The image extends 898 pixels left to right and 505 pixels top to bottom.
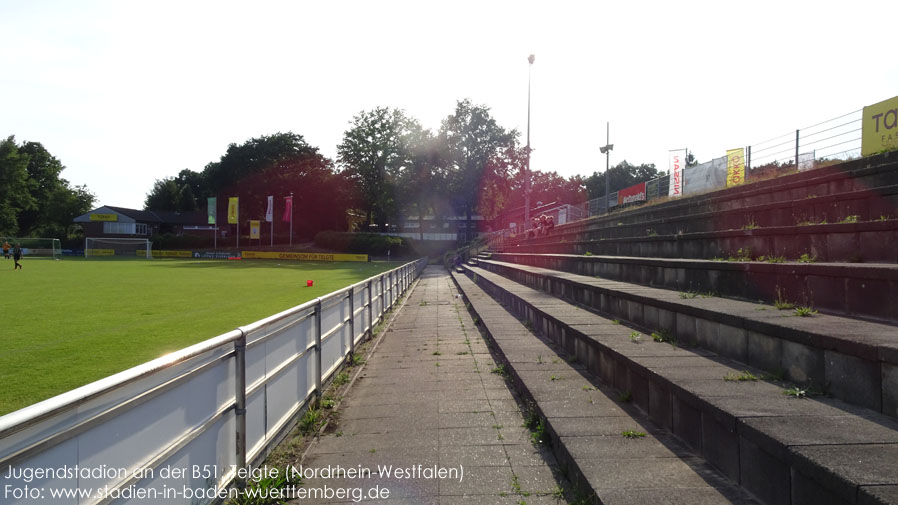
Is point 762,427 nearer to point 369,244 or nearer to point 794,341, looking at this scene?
point 794,341

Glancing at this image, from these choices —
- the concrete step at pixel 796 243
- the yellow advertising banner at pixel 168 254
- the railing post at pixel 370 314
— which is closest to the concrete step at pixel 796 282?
the concrete step at pixel 796 243

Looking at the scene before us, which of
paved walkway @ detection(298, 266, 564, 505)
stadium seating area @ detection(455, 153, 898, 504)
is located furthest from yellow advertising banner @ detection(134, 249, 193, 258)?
stadium seating area @ detection(455, 153, 898, 504)

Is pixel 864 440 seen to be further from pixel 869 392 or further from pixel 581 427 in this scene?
pixel 581 427

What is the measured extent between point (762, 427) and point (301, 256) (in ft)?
177

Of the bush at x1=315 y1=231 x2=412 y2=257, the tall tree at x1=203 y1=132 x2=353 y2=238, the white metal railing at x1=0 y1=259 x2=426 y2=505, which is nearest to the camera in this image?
the white metal railing at x1=0 y1=259 x2=426 y2=505

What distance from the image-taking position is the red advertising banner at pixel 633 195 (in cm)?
2436

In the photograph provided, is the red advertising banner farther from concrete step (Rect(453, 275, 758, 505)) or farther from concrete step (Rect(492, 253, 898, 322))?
concrete step (Rect(453, 275, 758, 505))

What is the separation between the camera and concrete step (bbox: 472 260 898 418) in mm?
2500

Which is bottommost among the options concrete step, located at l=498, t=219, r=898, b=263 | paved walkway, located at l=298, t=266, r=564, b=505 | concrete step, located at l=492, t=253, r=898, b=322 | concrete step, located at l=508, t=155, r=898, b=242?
paved walkway, located at l=298, t=266, r=564, b=505

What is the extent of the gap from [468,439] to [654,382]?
1.46 meters

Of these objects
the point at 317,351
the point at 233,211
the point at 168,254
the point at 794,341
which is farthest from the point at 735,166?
the point at 168,254

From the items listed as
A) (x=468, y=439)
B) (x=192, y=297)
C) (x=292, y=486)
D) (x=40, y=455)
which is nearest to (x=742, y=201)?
(x=468, y=439)

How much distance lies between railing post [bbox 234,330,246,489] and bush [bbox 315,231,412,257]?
49.3 m

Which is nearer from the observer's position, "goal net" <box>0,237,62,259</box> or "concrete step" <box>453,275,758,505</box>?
"concrete step" <box>453,275,758,505</box>
